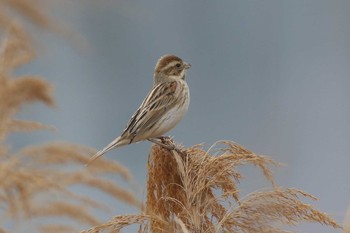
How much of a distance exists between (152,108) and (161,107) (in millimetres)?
101

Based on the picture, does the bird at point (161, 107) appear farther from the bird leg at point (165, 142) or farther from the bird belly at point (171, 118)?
the bird leg at point (165, 142)

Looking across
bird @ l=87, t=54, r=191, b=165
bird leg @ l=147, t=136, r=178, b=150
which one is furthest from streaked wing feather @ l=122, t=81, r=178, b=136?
bird leg @ l=147, t=136, r=178, b=150

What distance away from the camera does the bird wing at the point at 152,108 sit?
6.33 m

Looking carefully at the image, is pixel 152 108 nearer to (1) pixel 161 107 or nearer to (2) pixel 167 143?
(1) pixel 161 107

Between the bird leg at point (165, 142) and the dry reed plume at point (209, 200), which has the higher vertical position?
the bird leg at point (165, 142)

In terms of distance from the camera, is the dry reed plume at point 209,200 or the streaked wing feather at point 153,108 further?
the streaked wing feather at point 153,108

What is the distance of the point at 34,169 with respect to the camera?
24.9 ft

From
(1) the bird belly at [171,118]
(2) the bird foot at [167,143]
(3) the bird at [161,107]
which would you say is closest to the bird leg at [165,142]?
(2) the bird foot at [167,143]

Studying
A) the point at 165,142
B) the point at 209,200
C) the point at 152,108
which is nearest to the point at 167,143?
the point at 165,142

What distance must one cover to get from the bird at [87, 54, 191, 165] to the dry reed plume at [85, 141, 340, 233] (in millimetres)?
951

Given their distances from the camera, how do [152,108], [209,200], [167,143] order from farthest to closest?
[152,108] < [167,143] < [209,200]

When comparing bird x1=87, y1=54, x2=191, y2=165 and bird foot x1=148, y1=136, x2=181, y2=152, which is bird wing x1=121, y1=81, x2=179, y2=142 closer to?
bird x1=87, y1=54, x2=191, y2=165

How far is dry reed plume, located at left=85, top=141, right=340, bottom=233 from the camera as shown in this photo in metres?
4.38

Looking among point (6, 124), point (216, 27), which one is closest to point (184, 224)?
point (6, 124)
